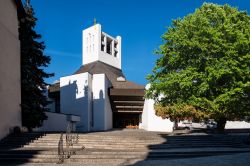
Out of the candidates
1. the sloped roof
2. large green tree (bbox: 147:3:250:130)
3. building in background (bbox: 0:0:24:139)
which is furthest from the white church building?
large green tree (bbox: 147:3:250:130)

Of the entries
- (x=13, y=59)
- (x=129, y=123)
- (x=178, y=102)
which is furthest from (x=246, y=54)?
(x=129, y=123)

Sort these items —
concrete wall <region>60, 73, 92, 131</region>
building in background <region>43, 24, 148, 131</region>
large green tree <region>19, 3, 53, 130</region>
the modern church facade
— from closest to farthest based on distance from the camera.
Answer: large green tree <region>19, 3, 53, 130</region>, concrete wall <region>60, 73, 92, 131</region>, the modern church facade, building in background <region>43, 24, 148, 131</region>

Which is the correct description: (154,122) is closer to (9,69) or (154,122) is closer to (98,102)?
(98,102)

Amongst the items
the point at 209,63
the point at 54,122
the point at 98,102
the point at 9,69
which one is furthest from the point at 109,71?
the point at 9,69

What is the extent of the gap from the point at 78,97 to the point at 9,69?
60.9ft

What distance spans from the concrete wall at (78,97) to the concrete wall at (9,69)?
52.9 ft

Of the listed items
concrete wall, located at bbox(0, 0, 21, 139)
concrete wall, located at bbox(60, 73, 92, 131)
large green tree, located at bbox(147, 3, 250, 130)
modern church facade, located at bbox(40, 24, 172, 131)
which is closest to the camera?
concrete wall, located at bbox(0, 0, 21, 139)

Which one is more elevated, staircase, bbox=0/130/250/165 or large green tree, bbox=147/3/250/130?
large green tree, bbox=147/3/250/130

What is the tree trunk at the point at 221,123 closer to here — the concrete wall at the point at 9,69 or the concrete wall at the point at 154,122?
the concrete wall at the point at 9,69

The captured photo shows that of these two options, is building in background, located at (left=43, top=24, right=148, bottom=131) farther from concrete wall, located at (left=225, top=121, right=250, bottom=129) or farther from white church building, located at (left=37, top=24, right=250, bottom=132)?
concrete wall, located at (left=225, top=121, right=250, bottom=129)

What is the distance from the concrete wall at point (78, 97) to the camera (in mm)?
36844

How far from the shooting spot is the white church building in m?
36.8

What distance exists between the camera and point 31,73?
23281 mm

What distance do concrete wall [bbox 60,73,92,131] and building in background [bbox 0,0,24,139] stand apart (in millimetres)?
16026
